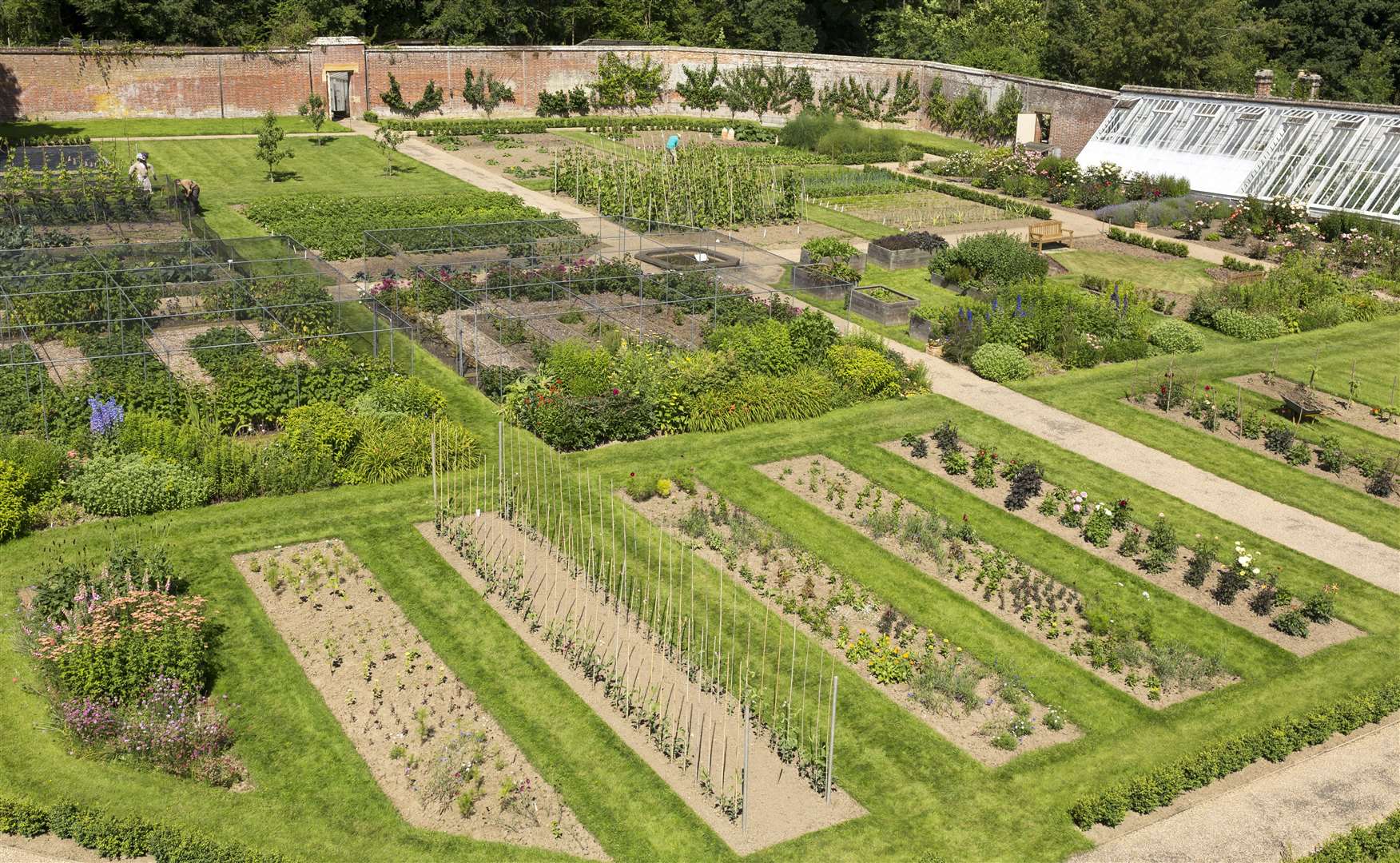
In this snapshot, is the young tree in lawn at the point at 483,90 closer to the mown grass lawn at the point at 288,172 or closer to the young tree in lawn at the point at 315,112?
the young tree in lawn at the point at 315,112

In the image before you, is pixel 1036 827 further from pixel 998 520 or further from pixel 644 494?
pixel 644 494

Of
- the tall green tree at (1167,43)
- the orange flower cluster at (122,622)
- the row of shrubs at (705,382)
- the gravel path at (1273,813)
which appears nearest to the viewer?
the gravel path at (1273,813)

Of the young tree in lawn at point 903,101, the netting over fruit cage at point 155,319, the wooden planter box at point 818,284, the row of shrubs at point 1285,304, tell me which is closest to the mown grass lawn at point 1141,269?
the row of shrubs at point 1285,304

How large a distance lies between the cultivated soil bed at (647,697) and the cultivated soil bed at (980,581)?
15.9 feet

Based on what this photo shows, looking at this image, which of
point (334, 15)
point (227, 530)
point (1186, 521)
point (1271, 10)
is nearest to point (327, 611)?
point (227, 530)

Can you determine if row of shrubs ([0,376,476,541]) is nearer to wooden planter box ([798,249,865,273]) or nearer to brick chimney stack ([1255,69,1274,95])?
wooden planter box ([798,249,865,273])

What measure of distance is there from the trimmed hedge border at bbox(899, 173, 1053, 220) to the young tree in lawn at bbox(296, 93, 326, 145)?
23238 mm

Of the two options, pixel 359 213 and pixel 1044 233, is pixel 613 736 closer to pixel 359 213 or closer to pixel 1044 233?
pixel 359 213

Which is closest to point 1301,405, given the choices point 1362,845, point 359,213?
point 1362,845

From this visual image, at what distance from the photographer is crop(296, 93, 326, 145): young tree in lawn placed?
51719 mm

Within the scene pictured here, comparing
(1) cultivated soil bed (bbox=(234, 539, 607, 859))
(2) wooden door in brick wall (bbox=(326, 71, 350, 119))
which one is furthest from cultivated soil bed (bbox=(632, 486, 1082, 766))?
(2) wooden door in brick wall (bbox=(326, 71, 350, 119))

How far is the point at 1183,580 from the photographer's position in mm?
20500

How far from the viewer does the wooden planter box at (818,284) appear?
33.4 meters

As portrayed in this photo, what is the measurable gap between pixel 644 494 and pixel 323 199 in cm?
→ 2317
